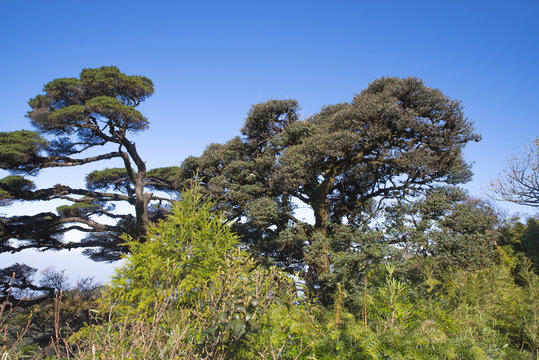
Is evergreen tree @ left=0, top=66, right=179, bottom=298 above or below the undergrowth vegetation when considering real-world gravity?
above

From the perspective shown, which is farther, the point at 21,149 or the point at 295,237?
the point at 21,149

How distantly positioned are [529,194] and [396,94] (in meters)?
8.61

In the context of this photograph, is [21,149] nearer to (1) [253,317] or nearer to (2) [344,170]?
(2) [344,170]

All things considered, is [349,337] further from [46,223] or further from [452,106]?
[46,223]

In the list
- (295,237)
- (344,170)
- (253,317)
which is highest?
(344,170)

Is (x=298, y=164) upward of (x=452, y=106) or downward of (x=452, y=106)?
downward

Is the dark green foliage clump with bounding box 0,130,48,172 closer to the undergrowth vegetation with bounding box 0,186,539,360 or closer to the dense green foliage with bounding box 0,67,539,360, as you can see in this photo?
the dense green foliage with bounding box 0,67,539,360

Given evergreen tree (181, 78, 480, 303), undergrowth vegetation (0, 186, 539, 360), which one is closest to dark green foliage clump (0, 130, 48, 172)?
evergreen tree (181, 78, 480, 303)

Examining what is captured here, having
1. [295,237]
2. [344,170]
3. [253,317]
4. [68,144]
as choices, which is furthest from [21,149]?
[253,317]

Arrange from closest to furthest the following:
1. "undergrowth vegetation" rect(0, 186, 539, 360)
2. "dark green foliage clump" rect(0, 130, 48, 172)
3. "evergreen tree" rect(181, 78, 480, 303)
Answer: "undergrowth vegetation" rect(0, 186, 539, 360), "evergreen tree" rect(181, 78, 480, 303), "dark green foliage clump" rect(0, 130, 48, 172)

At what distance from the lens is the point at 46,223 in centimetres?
1331

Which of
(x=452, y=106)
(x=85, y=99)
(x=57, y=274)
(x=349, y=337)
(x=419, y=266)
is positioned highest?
(x=85, y=99)

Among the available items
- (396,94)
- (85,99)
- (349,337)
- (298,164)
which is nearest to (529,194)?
(396,94)

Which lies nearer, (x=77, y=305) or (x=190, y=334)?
(x=190, y=334)
